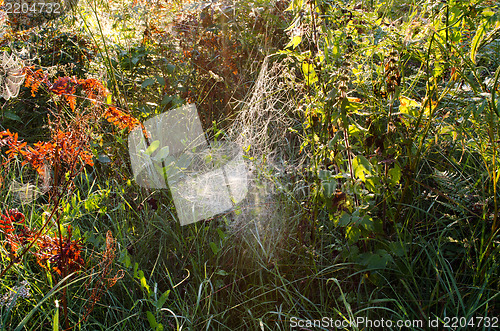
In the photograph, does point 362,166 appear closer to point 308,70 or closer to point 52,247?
point 308,70

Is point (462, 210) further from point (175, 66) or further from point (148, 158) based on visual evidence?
point (175, 66)

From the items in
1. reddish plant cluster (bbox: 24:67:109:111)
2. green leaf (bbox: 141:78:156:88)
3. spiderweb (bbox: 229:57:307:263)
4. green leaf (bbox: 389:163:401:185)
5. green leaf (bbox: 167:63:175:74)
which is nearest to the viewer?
reddish plant cluster (bbox: 24:67:109:111)

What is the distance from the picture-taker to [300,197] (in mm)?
2074

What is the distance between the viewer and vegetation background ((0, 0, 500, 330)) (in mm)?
1281

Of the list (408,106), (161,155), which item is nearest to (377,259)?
(408,106)

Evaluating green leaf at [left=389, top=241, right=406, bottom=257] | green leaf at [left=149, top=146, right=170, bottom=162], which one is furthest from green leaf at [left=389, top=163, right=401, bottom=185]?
green leaf at [left=149, top=146, right=170, bottom=162]

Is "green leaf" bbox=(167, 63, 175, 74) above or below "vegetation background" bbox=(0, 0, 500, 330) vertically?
above

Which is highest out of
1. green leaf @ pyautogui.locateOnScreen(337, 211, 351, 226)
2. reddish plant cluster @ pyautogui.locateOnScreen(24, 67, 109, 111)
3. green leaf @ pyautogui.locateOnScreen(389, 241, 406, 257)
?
reddish plant cluster @ pyautogui.locateOnScreen(24, 67, 109, 111)

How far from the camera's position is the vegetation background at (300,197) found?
1.28 metres

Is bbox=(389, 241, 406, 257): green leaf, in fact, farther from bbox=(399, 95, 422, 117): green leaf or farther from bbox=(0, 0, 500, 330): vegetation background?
bbox=(399, 95, 422, 117): green leaf

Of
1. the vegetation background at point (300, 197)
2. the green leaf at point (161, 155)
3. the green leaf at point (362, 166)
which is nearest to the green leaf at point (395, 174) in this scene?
the vegetation background at point (300, 197)

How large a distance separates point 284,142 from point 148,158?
0.88m

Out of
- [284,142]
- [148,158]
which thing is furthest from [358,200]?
[148,158]

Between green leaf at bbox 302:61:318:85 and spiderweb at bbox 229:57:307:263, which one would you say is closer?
green leaf at bbox 302:61:318:85
